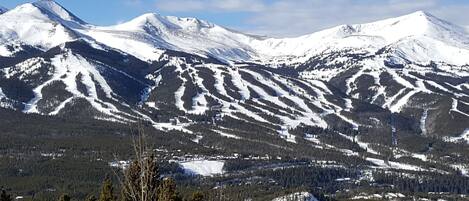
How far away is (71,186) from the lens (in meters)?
183

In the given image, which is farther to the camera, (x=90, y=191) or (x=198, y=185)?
(x=198, y=185)

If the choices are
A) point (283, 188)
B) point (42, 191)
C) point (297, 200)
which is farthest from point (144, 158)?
point (283, 188)

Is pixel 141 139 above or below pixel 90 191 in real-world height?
above

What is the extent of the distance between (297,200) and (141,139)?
151563 millimetres

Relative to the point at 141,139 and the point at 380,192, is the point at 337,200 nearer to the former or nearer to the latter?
the point at 380,192

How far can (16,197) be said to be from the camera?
550 ft

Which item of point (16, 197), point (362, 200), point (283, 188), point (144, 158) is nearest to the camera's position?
point (144, 158)

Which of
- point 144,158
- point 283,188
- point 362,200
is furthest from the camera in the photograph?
point 283,188

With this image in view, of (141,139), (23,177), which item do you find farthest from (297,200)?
(141,139)

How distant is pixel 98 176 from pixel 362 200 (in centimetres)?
6766

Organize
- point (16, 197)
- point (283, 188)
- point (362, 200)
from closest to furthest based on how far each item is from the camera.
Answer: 1. point (16, 197)
2. point (362, 200)
3. point (283, 188)

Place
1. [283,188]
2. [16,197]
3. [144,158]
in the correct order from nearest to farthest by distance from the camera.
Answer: [144,158], [16,197], [283,188]

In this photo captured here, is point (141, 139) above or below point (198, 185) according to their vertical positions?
above

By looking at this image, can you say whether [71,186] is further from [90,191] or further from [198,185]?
[198,185]
